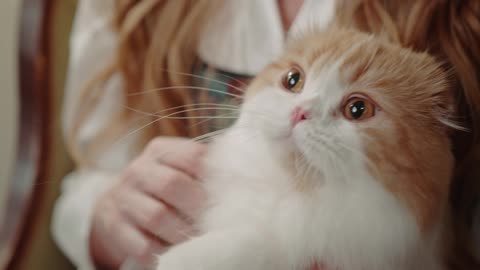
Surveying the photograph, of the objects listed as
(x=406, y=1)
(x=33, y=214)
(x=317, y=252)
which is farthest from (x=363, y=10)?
(x=33, y=214)

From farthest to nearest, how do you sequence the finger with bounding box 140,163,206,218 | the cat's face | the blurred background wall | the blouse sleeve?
the blurred background wall < the blouse sleeve < the finger with bounding box 140,163,206,218 < the cat's face

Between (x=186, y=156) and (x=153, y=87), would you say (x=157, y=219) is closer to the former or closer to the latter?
(x=186, y=156)

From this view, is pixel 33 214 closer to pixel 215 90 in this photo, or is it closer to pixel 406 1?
pixel 215 90

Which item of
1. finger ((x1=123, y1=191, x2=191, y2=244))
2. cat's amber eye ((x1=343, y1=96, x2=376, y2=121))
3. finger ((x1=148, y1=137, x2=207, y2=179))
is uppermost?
cat's amber eye ((x1=343, y1=96, x2=376, y2=121))

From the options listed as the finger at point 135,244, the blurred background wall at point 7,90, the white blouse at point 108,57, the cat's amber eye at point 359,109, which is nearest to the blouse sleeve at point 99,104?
the white blouse at point 108,57

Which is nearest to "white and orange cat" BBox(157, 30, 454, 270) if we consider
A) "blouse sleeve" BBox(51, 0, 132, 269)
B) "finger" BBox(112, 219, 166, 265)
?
"finger" BBox(112, 219, 166, 265)

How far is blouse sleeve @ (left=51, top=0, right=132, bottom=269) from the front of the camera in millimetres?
654

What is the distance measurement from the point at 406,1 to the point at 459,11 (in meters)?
0.06

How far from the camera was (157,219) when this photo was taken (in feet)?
1.65

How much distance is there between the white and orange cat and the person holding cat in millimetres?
83

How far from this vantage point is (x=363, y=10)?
0.51 m

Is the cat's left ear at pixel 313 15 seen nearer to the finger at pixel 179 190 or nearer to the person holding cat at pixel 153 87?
the person holding cat at pixel 153 87

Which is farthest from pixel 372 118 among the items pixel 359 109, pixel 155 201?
pixel 155 201

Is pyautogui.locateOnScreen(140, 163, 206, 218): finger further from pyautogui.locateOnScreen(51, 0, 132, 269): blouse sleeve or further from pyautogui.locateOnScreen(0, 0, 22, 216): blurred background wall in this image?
pyautogui.locateOnScreen(0, 0, 22, 216): blurred background wall
